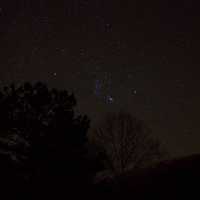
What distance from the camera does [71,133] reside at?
81.0 feet

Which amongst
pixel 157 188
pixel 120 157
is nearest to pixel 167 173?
pixel 157 188

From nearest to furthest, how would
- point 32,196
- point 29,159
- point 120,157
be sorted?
point 32,196 → point 29,159 → point 120,157

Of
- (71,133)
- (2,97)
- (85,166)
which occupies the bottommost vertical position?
(85,166)

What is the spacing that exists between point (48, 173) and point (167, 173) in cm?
529

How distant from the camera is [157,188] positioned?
72.9 feet

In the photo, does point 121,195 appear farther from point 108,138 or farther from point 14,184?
point 108,138

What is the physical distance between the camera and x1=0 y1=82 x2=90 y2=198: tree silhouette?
23.5 meters

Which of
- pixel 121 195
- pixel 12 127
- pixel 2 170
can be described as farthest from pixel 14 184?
pixel 121 195

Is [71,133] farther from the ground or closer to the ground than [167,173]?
farther from the ground

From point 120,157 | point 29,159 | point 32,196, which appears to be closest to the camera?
point 32,196

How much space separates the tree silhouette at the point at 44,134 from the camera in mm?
23484

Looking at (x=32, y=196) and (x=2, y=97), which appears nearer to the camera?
(x=32, y=196)

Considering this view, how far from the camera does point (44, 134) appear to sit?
24.2 meters

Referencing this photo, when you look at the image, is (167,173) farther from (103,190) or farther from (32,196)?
(32,196)
